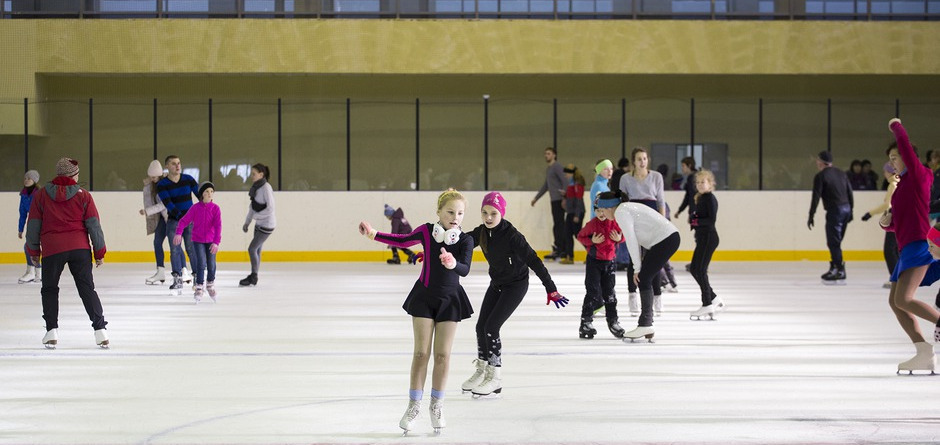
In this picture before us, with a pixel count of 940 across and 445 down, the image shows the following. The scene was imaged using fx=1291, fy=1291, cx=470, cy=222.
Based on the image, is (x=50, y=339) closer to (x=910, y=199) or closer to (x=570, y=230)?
(x=910, y=199)

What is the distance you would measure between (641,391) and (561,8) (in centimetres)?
1802

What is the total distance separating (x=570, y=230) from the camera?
21.1 m

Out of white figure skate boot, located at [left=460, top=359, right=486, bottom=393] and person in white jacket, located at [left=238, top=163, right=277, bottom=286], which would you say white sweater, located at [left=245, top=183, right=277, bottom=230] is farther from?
white figure skate boot, located at [left=460, top=359, right=486, bottom=393]

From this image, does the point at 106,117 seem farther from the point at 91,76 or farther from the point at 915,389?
the point at 915,389

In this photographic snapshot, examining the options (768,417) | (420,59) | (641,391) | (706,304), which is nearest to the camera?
(768,417)

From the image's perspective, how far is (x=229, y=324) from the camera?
1123cm

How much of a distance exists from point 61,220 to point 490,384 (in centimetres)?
387

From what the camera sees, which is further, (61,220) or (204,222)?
(204,222)

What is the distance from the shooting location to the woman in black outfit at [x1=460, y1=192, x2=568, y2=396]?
7297 millimetres

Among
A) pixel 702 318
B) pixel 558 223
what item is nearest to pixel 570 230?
pixel 558 223

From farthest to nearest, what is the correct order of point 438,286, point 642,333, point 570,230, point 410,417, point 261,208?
point 570,230, point 261,208, point 642,333, point 438,286, point 410,417

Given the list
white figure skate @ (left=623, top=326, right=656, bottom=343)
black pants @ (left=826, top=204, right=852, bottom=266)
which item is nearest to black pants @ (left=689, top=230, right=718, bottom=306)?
white figure skate @ (left=623, top=326, right=656, bottom=343)

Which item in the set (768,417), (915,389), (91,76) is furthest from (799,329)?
(91,76)

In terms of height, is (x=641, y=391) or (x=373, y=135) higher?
(x=373, y=135)
